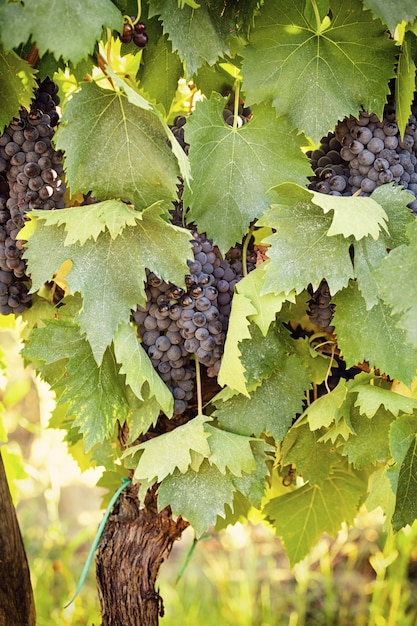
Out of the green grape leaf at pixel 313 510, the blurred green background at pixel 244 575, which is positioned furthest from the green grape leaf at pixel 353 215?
the blurred green background at pixel 244 575

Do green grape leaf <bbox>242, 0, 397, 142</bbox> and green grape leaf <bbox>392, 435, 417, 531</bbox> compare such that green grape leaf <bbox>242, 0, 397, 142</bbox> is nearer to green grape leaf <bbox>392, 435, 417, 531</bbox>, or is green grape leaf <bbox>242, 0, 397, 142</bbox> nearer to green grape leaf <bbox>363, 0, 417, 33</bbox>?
green grape leaf <bbox>363, 0, 417, 33</bbox>

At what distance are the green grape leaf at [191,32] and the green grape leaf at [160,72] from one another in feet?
0.21

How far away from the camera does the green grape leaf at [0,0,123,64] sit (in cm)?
61

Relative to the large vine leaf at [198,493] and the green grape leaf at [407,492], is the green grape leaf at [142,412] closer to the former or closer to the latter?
the large vine leaf at [198,493]

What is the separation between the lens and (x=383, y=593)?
2.03 m

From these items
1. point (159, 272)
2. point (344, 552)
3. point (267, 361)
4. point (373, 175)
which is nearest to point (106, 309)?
point (159, 272)

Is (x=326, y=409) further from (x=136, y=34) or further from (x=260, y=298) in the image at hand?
(x=136, y=34)

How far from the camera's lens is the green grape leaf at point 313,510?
39.5 inches

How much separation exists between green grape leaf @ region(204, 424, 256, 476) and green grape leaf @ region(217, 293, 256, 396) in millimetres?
65

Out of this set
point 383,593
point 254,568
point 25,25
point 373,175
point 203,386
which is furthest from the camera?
point 254,568

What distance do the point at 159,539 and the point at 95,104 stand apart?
1.86 ft

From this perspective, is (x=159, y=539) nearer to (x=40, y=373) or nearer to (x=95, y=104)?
(x=40, y=373)

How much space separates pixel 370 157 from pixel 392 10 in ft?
0.46

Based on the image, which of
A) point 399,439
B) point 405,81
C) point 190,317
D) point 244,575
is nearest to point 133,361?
point 190,317
